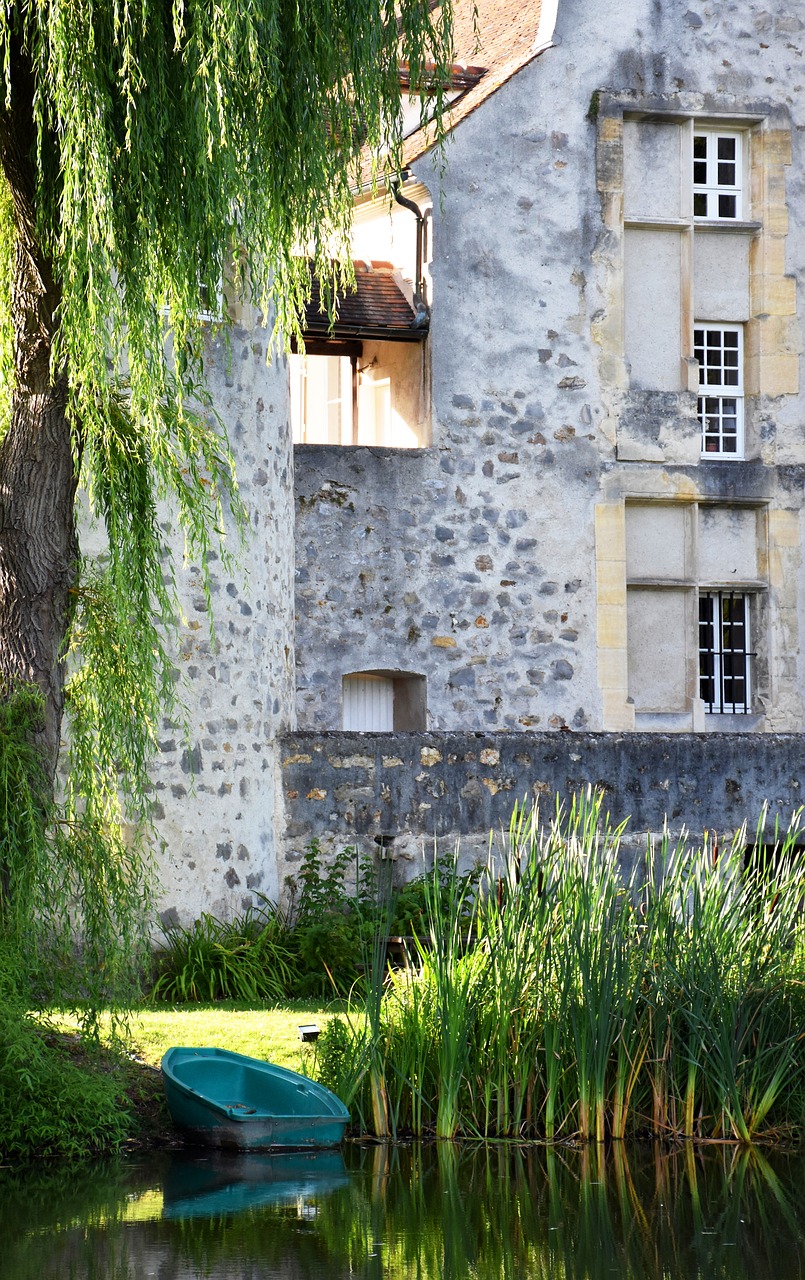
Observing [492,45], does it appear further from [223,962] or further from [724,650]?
[223,962]

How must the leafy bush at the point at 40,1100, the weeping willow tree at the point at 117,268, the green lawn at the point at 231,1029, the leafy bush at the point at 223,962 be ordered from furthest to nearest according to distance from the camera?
the leafy bush at the point at 223,962 < the green lawn at the point at 231,1029 < the leafy bush at the point at 40,1100 < the weeping willow tree at the point at 117,268

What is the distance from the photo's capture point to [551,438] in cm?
1792

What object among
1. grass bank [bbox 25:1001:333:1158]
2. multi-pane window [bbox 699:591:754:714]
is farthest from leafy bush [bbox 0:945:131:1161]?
multi-pane window [bbox 699:591:754:714]

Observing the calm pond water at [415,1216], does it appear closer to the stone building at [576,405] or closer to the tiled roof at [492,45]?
the stone building at [576,405]

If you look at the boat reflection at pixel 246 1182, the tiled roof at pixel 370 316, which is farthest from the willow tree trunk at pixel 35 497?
the tiled roof at pixel 370 316

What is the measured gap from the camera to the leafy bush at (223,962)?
39.3 feet

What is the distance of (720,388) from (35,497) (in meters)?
11.6

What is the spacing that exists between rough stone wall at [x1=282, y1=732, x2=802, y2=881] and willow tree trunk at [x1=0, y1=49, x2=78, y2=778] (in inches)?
187

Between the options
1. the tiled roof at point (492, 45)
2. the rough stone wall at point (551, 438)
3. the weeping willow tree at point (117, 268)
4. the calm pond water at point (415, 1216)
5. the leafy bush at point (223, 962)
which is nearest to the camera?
the calm pond water at point (415, 1216)

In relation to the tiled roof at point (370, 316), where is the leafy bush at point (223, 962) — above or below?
below

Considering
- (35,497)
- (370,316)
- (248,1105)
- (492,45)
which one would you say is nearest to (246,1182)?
(248,1105)

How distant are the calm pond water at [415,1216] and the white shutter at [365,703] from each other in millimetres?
8824

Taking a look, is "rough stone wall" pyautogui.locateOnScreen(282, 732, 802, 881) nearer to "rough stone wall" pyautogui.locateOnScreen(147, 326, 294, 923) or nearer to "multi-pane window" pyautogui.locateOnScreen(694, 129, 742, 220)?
"rough stone wall" pyautogui.locateOnScreen(147, 326, 294, 923)

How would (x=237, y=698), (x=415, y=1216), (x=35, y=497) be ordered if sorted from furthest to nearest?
1. (x=237, y=698)
2. (x=35, y=497)
3. (x=415, y=1216)
